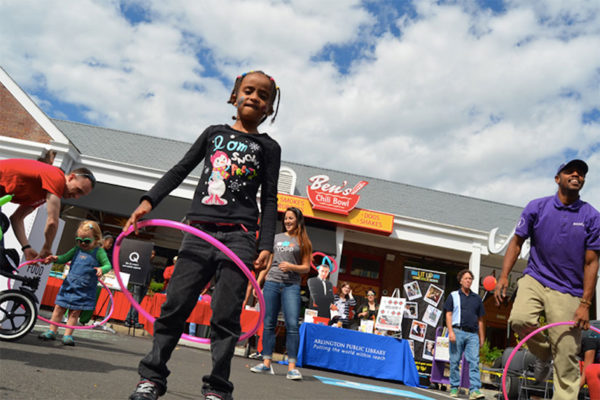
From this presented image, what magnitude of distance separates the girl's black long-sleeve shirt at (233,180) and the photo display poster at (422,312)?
8092 millimetres

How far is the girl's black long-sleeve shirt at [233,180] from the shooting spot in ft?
8.81

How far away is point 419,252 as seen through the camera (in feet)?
68.9

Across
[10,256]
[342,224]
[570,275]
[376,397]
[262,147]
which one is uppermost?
[342,224]

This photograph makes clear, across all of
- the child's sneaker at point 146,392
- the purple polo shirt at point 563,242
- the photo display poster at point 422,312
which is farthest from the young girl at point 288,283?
the photo display poster at point 422,312

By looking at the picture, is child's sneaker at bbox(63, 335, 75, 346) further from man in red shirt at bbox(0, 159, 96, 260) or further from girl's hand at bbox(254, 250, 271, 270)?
girl's hand at bbox(254, 250, 271, 270)

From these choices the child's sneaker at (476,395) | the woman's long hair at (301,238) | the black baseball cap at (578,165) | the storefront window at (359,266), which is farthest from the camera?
the storefront window at (359,266)

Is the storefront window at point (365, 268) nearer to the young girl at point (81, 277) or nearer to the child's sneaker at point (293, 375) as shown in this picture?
the child's sneaker at point (293, 375)

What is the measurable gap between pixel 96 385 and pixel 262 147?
194cm

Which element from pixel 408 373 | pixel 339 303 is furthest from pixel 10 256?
pixel 339 303

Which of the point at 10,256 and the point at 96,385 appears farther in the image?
the point at 10,256

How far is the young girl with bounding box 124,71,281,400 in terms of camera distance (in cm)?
247

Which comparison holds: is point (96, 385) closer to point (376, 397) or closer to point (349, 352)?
point (376, 397)

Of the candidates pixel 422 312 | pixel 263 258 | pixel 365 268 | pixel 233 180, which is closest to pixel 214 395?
pixel 263 258

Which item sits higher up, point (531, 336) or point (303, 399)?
point (531, 336)
